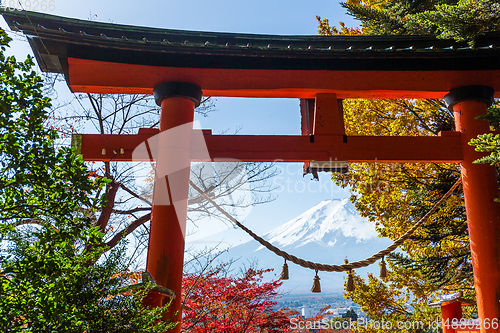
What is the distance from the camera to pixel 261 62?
346cm

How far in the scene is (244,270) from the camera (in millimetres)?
6277

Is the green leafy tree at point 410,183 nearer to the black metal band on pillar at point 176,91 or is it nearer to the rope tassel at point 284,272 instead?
the rope tassel at point 284,272

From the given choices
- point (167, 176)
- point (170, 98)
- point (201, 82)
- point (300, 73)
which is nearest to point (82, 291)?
point (167, 176)

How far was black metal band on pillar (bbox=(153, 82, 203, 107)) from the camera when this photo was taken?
3.24 m

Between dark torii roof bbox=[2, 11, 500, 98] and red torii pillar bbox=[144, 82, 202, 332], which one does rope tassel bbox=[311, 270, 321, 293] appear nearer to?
red torii pillar bbox=[144, 82, 202, 332]

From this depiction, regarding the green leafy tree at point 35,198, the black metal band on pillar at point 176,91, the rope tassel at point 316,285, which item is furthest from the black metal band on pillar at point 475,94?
the green leafy tree at point 35,198

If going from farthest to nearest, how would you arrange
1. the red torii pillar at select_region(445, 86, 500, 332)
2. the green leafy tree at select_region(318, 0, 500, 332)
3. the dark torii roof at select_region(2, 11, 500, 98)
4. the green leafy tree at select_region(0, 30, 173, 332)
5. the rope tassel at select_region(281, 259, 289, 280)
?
the green leafy tree at select_region(318, 0, 500, 332) < the rope tassel at select_region(281, 259, 289, 280) < the dark torii roof at select_region(2, 11, 500, 98) < the red torii pillar at select_region(445, 86, 500, 332) < the green leafy tree at select_region(0, 30, 173, 332)

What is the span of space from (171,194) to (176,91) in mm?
956

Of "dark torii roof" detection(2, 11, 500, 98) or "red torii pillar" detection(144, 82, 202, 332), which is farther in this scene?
"dark torii roof" detection(2, 11, 500, 98)

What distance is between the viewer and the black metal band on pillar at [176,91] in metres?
3.24

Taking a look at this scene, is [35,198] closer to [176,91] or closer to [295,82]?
[176,91]

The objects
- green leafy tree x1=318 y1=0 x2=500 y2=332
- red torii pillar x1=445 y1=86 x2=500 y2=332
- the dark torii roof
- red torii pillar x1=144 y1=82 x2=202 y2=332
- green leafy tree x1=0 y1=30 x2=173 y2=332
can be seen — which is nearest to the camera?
green leafy tree x1=0 y1=30 x2=173 y2=332

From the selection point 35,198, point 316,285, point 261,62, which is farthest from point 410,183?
Answer: point 35,198

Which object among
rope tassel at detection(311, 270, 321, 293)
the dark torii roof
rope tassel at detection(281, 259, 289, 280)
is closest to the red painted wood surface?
the dark torii roof
